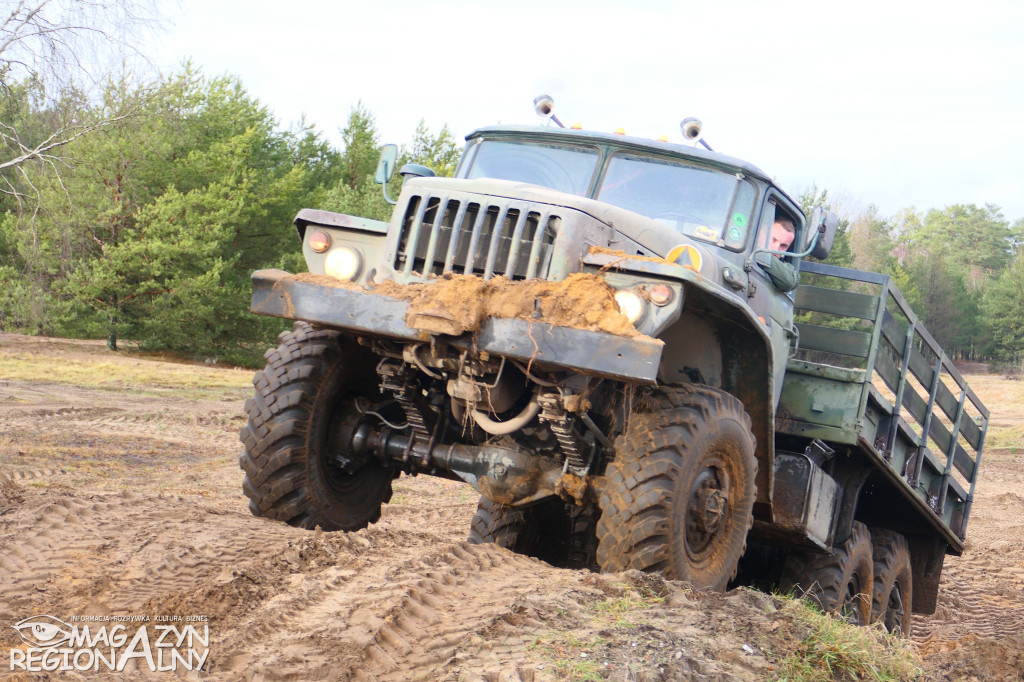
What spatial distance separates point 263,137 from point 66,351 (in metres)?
9.71

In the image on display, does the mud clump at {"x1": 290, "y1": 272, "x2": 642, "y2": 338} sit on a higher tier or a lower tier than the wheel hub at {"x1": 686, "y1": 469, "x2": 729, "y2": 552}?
higher

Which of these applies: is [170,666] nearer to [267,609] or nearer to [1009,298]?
[267,609]

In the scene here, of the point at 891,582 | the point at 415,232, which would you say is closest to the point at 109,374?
the point at 891,582

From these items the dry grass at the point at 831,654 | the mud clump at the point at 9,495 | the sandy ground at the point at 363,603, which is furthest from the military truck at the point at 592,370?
the mud clump at the point at 9,495

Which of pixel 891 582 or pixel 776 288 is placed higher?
pixel 776 288

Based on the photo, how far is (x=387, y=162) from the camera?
618cm

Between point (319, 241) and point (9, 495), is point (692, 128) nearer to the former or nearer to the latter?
point (319, 241)

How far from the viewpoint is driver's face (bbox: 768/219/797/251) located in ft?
20.5

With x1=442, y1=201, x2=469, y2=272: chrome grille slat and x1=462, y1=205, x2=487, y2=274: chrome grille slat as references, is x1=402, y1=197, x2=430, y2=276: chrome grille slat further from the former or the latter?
x1=462, y1=205, x2=487, y2=274: chrome grille slat

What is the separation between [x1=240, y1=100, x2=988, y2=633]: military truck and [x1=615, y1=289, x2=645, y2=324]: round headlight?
0.01 m

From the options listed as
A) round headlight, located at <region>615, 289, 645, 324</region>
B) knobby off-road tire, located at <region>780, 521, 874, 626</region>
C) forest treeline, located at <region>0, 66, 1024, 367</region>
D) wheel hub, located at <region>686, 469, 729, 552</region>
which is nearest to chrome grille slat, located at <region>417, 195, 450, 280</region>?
round headlight, located at <region>615, 289, 645, 324</region>

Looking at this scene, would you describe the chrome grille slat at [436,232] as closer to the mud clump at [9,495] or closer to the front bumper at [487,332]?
the front bumper at [487,332]

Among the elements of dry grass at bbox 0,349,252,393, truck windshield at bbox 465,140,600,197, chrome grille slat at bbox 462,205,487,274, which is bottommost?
dry grass at bbox 0,349,252,393

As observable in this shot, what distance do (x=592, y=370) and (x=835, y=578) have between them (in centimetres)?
368
